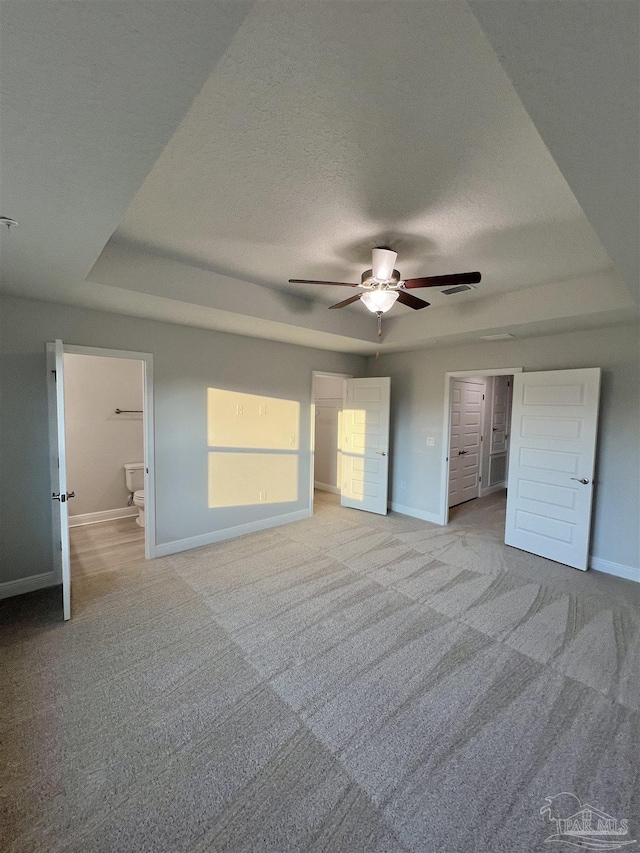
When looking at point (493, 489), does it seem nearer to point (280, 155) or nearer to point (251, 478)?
point (251, 478)

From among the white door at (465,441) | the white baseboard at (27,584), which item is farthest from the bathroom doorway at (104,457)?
the white door at (465,441)

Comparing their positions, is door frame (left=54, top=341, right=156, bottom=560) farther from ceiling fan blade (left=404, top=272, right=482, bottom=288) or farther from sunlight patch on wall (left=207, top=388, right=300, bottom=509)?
ceiling fan blade (left=404, top=272, right=482, bottom=288)

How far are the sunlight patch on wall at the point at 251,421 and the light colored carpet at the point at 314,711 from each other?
1576 millimetres

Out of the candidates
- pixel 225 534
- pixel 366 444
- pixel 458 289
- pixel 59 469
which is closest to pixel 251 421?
pixel 225 534

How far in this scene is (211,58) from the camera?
2.89 ft

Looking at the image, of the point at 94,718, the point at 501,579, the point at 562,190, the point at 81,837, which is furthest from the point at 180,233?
the point at 501,579

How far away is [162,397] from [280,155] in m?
2.70

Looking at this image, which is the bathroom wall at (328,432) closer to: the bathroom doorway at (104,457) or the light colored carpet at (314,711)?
the bathroom doorway at (104,457)

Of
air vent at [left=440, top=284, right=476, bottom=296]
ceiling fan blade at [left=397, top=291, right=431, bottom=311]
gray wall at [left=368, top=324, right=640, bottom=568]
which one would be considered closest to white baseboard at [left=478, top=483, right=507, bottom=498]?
gray wall at [left=368, top=324, right=640, bottom=568]

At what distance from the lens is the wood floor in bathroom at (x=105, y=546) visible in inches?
139

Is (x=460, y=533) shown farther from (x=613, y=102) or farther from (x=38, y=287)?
(x=38, y=287)

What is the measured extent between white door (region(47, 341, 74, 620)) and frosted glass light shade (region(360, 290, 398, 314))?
2.33m

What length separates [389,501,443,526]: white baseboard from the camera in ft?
16.2

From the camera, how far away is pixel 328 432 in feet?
21.8
